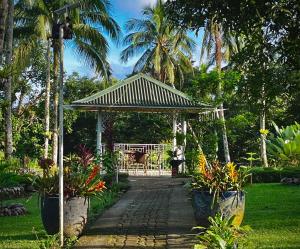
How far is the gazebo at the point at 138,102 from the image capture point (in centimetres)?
1825

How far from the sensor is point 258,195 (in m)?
12.9

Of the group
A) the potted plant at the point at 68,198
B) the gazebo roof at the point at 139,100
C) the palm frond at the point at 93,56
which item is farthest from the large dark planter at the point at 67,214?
the palm frond at the point at 93,56

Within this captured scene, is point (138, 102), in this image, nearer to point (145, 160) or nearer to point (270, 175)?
point (145, 160)

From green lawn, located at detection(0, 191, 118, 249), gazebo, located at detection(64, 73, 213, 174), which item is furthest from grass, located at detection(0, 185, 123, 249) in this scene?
gazebo, located at detection(64, 73, 213, 174)

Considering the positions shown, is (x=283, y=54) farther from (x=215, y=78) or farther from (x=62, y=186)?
(x=215, y=78)

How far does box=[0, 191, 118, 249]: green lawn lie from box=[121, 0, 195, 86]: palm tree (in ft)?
68.5

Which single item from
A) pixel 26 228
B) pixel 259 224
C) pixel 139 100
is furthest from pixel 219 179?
pixel 139 100

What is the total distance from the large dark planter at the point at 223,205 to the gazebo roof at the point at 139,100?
1080 centimetres

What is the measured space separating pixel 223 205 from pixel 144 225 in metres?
1.54

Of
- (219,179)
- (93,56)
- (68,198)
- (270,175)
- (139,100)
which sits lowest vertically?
(68,198)

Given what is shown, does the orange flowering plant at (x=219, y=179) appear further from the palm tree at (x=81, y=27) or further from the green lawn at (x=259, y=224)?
the palm tree at (x=81, y=27)

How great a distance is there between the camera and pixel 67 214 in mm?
6809

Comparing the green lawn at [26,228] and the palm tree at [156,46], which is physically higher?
the palm tree at [156,46]

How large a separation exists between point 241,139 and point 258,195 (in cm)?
2153
